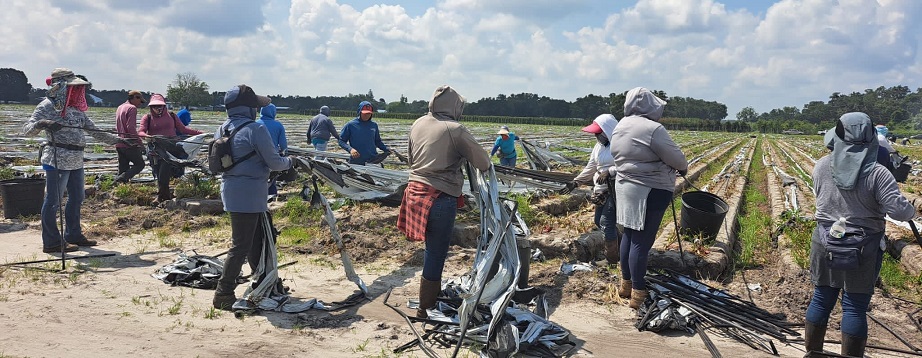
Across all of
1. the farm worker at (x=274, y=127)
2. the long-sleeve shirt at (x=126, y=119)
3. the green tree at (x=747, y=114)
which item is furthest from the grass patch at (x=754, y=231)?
the green tree at (x=747, y=114)

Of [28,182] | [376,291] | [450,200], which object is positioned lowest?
[376,291]

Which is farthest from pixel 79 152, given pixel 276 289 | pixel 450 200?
pixel 450 200

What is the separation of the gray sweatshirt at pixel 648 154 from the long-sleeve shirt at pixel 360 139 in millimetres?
4495

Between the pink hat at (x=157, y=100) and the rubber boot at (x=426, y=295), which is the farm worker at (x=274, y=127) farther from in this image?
the rubber boot at (x=426, y=295)

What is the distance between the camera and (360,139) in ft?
25.9

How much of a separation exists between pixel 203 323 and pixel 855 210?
173 inches

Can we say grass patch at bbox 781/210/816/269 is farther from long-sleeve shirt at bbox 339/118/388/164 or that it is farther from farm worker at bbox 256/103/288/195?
farm worker at bbox 256/103/288/195

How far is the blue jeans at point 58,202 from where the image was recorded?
5.51 meters

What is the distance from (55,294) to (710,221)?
20.2 feet

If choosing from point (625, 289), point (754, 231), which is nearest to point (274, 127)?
point (625, 289)

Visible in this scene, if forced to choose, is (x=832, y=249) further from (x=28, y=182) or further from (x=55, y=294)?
(x=28, y=182)

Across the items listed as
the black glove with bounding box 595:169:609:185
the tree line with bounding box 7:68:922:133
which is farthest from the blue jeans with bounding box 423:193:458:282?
the tree line with bounding box 7:68:922:133

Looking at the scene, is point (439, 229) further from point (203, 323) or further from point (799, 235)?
point (799, 235)

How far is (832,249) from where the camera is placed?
323 cm
